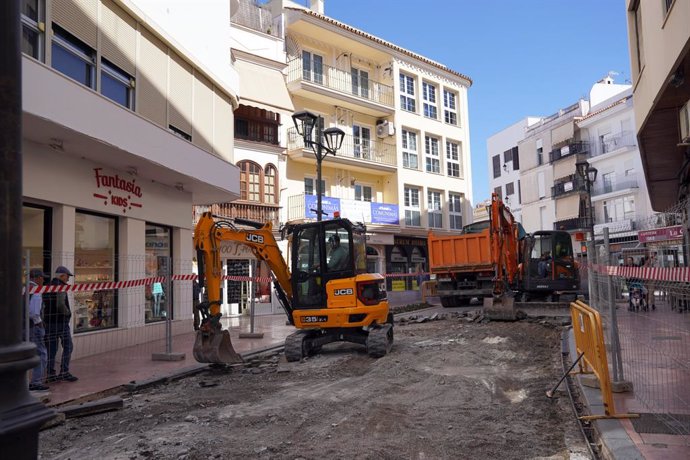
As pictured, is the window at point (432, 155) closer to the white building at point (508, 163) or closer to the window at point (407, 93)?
the window at point (407, 93)

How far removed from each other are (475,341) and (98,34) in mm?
10149

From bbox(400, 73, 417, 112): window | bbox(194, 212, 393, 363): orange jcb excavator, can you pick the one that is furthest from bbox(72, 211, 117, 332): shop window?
bbox(400, 73, 417, 112): window

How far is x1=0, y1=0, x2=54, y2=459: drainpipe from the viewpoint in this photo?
2307 millimetres

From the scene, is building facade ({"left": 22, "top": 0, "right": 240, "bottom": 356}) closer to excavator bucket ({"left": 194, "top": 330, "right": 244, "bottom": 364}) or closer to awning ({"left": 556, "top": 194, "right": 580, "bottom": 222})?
excavator bucket ({"left": 194, "top": 330, "right": 244, "bottom": 364})

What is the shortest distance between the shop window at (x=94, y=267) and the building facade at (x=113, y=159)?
3 centimetres

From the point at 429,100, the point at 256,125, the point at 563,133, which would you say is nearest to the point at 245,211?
the point at 256,125

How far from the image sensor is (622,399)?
601 cm

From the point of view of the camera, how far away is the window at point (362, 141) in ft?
94.7

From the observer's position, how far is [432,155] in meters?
32.9

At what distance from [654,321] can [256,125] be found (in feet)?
68.4

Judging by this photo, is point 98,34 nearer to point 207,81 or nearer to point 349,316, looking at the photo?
point 207,81

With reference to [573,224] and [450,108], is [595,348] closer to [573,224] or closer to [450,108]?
[450,108]

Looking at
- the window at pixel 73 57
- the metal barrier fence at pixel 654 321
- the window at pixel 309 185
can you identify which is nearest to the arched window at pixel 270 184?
the window at pixel 309 185

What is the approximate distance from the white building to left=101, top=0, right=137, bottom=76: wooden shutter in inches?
1689
